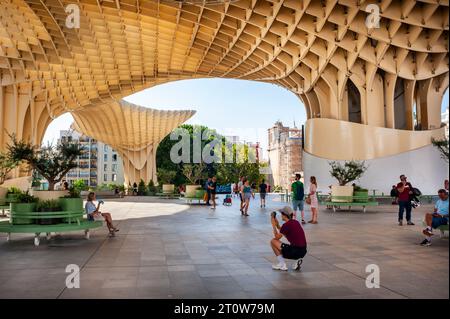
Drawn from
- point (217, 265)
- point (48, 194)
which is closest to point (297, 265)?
point (217, 265)

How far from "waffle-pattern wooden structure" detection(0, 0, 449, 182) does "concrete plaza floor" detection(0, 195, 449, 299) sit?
1450 centimetres

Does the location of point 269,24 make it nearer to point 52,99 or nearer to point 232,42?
point 232,42

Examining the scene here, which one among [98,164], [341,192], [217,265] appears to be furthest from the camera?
[98,164]

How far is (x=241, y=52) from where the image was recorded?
96.6 feet

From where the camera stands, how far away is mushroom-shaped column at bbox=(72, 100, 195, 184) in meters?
51.7

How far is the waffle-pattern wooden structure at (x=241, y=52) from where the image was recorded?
2177 centimetres

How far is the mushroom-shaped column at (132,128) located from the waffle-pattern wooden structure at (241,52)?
14.3 meters

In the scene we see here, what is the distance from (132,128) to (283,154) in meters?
22.5

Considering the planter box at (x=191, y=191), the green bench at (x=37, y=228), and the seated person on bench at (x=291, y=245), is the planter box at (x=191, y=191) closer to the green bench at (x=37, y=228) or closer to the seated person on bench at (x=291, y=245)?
the green bench at (x=37, y=228)

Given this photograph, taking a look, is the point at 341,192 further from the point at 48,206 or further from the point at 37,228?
the point at 37,228

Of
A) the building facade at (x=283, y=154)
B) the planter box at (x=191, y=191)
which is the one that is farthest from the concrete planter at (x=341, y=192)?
the building facade at (x=283, y=154)

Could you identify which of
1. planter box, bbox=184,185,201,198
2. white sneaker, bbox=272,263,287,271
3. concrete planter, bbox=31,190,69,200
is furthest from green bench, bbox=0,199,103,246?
planter box, bbox=184,185,201,198

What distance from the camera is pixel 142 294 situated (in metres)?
4.70

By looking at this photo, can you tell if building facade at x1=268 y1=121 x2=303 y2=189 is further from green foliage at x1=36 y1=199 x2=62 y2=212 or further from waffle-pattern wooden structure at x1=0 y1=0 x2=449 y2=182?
green foliage at x1=36 y1=199 x2=62 y2=212
